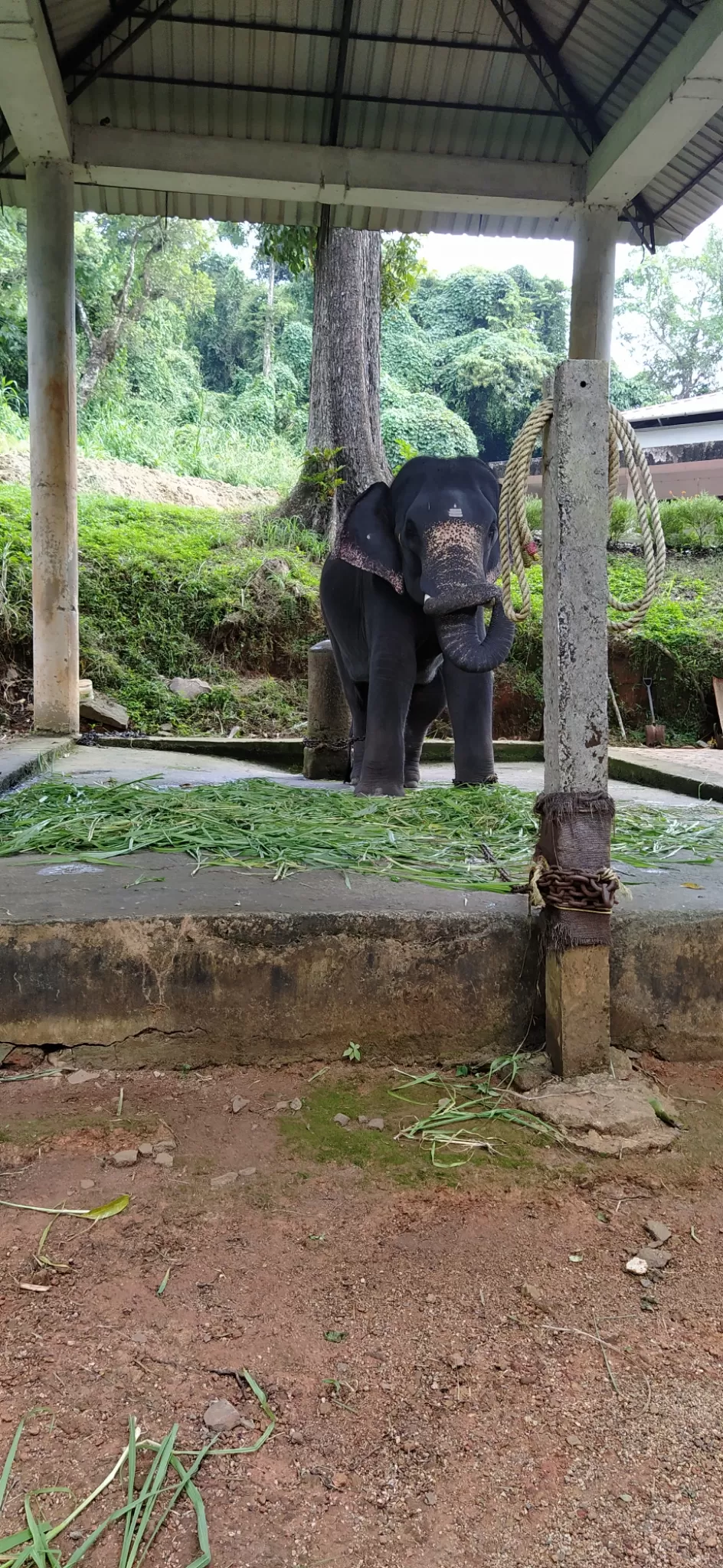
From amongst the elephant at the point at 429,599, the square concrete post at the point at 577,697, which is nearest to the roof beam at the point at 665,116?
the elephant at the point at 429,599

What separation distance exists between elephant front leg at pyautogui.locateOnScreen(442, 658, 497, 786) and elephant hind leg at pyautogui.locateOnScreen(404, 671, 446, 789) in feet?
2.52

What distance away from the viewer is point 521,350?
27.1 meters

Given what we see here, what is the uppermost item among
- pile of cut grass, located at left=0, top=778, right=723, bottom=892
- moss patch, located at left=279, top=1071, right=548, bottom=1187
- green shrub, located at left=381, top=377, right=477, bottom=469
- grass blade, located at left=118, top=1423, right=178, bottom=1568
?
green shrub, located at left=381, top=377, right=477, bottom=469

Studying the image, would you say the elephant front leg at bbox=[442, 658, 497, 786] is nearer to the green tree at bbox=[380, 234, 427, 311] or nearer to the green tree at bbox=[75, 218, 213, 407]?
the green tree at bbox=[380, 234, 427, 311]

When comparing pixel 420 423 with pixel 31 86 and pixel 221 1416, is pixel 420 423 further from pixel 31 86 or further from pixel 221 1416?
pixel 221 1416

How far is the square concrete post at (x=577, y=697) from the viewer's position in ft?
7.73

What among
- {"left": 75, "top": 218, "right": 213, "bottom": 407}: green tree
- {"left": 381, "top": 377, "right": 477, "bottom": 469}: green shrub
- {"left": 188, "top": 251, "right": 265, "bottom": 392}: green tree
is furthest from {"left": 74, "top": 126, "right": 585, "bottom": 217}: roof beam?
{"left": 188, "top": 251, "right": 265, "bottom": 392}: green tree

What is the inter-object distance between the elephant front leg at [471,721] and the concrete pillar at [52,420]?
3218 millimetres

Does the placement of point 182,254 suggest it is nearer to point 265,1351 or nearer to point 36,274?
point 36,274

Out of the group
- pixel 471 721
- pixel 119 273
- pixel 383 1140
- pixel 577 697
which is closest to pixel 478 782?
pixel 471 721

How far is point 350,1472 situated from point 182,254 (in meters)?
25.8

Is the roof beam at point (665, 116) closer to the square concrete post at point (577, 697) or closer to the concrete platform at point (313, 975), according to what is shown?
the square concrete post at point (577, 697)

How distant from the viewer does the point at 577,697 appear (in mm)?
2412

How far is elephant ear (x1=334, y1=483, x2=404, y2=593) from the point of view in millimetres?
4734
